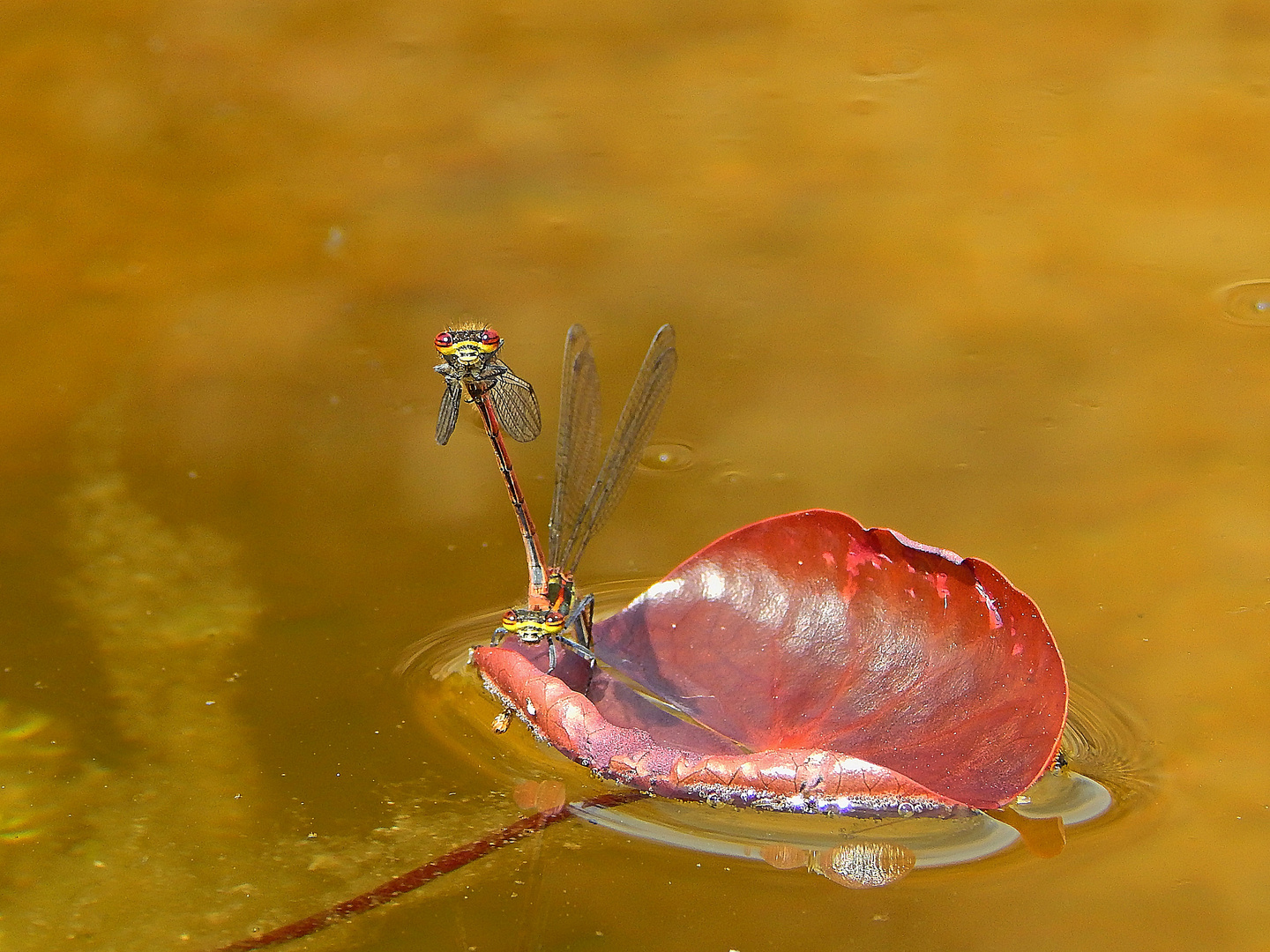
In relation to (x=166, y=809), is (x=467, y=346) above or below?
above

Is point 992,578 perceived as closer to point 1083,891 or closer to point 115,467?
point 1083,891

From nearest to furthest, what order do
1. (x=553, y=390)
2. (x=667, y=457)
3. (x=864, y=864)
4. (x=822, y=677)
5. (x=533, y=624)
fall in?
1. (x=864, y=864)
2. (x=822, y=677)
3. (x=533, y=624)
4. (x=667, y=457)
5. (x=553, y=390)

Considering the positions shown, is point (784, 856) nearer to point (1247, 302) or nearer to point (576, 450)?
point (576, 450)

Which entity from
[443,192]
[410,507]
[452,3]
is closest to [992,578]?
[410,507]

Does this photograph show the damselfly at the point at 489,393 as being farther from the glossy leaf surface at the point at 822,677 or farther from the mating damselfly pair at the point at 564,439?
the glossy leaf surface at the point at 822,677

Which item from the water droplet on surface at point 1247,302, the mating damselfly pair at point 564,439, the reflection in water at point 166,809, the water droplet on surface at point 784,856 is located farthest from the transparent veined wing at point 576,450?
the water droplet on surface at point 1247,302

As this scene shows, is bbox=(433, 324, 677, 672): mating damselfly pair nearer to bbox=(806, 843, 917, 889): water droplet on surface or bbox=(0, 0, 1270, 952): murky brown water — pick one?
bbox=(0, 0, 1270, 952): murky brown water

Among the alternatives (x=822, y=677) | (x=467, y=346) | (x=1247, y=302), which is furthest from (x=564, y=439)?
(x=1247, y=302)
